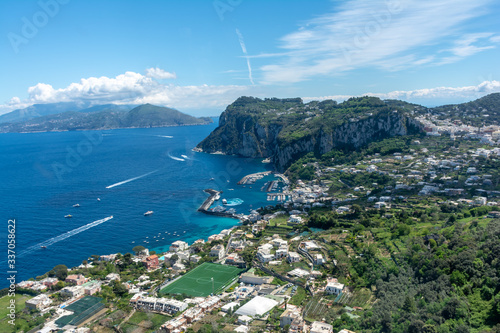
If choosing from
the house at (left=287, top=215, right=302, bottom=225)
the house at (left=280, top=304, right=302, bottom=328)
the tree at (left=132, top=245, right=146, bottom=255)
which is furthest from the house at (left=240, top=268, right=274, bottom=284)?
the house at (left=287, top=215, right=302, bottom=225)

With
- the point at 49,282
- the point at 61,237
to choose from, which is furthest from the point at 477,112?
the point at 49,282

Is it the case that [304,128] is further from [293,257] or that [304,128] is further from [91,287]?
[91,287]

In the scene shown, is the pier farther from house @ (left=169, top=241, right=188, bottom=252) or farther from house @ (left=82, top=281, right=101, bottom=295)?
house @ (left=82, top=281, right=101, bottom=295)

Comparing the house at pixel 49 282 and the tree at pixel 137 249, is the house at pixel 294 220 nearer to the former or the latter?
the tree at pixel 137 249

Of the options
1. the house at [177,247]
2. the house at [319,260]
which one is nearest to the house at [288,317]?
the house at [319,260]

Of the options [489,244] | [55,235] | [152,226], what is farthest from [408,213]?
[55,235]

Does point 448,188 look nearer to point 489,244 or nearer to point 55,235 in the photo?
point 489,244
